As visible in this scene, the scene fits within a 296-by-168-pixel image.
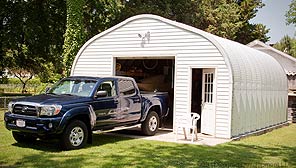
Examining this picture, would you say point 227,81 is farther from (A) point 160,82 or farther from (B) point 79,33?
(B) point 79,33

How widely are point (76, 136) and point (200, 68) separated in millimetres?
5233

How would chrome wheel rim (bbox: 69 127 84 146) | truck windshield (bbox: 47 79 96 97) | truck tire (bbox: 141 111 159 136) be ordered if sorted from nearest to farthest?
chrome wheel rim (bbox: 69 127 84 146), truck windshield (bbox: 47 79 96 97), truck tire (bbox: 141 111 159 136)

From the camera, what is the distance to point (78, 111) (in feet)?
29.5

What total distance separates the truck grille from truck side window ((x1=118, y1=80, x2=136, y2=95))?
2.76 m

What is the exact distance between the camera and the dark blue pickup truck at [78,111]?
8.62 metres

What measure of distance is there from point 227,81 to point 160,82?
527cm

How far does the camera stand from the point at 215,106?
11922 mm

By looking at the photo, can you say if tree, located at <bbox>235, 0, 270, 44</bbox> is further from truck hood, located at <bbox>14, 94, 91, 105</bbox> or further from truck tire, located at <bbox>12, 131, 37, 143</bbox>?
truck tire, located at <bbox>12, 131, 37, 143</bbox>

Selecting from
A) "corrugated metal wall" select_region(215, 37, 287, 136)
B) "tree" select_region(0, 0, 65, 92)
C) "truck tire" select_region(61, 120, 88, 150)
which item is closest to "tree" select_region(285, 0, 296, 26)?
"corrugated metal wall" select_region(215, 37, 287, 136)

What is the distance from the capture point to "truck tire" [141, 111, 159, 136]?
11789 millimetres

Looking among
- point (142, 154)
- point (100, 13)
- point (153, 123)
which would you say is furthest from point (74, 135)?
point (100, 13)

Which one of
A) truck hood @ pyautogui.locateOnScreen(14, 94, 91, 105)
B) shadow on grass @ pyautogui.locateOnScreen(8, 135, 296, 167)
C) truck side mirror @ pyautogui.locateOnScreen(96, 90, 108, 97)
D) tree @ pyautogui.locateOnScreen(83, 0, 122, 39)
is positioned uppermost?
tree @ pyautogui.locateOnScreen(83, 0, 122, 39)

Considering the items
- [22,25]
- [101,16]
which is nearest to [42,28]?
[22,25]

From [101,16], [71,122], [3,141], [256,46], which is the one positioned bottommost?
[3,141]
